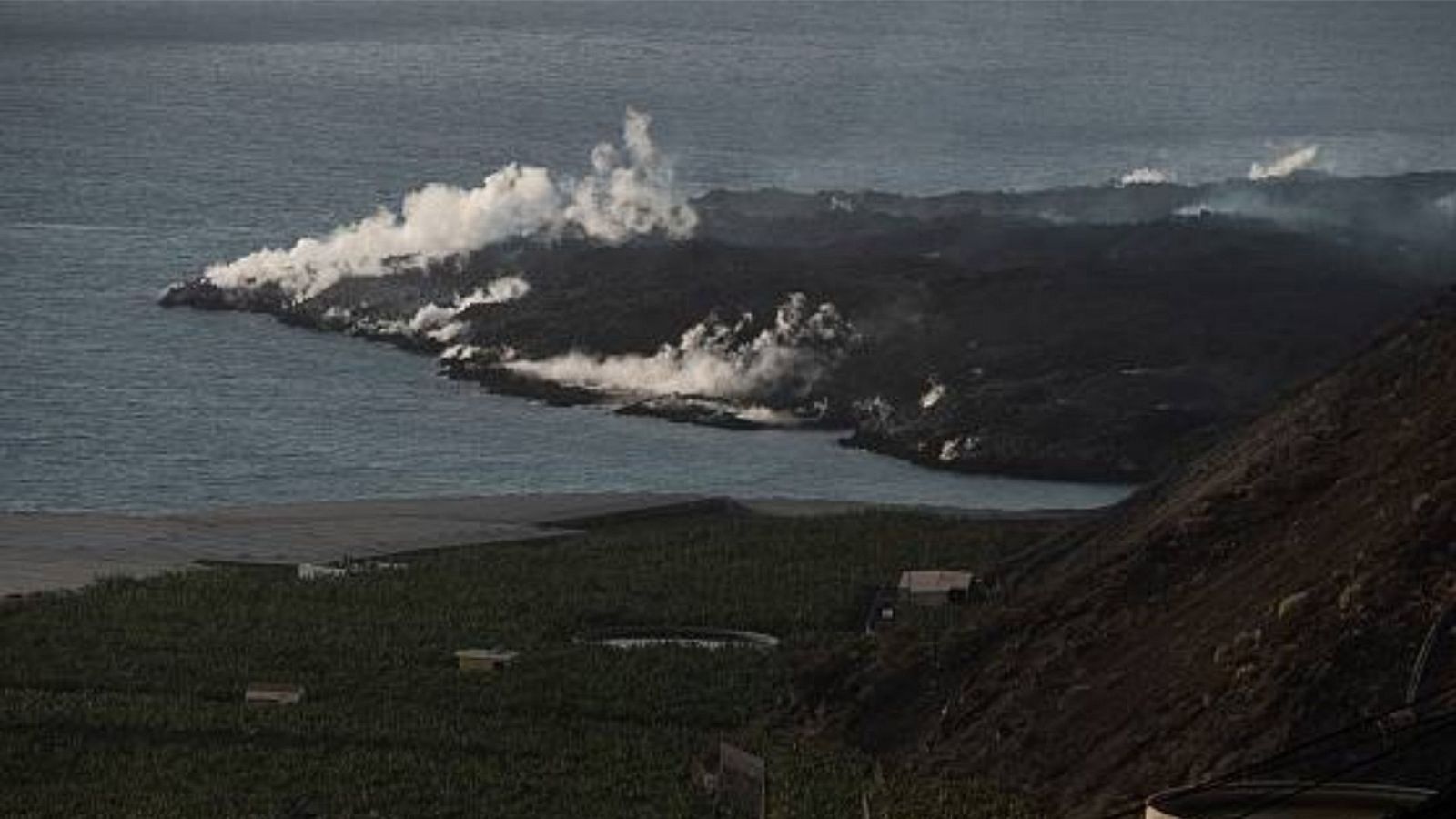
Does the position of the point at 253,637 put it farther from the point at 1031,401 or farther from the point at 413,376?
the point at 413,376

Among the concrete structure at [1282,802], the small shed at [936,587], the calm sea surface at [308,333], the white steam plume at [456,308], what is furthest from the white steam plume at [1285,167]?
the concrete structure at [1282,802]

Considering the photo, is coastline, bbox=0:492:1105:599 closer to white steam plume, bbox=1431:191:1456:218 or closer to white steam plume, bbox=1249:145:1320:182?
white steam plume, bbox=1431:191:1456:218

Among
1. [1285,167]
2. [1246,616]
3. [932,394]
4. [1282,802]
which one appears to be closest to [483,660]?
[1246,616]

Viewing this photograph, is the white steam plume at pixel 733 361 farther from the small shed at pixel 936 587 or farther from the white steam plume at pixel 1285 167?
the white steam plume at pixel 1285 167

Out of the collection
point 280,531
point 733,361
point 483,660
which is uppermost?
point 733,361

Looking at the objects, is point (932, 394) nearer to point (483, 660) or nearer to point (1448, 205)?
point (1448, 205)

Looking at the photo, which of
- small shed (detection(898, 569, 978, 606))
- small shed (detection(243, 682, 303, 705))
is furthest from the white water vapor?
small shed (detection(243, 682, 303, 705))
